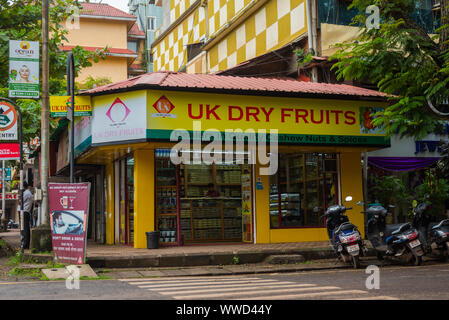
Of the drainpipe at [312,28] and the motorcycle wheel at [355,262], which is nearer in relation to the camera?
the motorcycle wheel at [355,262]

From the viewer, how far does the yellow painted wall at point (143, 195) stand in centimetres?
1429

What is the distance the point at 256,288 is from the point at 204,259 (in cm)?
432

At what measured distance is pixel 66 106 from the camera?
44.3ft

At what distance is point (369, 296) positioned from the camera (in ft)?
24.1

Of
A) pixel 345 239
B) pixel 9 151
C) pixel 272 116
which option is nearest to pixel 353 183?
pixel 272 116

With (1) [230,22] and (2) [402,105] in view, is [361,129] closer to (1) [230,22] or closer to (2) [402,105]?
(2) [402,105]

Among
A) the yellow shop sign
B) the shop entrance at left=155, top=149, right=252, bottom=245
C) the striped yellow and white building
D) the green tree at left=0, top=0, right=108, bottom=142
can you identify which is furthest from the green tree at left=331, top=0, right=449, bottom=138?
the green tree at left=0, top=0, right=108, bottom=142

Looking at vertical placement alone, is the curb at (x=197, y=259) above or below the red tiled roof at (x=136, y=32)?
below

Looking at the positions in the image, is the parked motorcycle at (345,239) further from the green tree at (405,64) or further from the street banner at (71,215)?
the street banner at (71,215)

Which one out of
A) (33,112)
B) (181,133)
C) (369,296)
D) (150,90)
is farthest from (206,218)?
(369,296)

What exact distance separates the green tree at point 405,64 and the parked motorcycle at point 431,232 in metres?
1.78

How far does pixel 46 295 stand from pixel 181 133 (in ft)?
22.0

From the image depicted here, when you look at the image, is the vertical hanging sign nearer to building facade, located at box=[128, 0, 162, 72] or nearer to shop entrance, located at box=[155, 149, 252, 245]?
shop entrance, located at box=[155, 149, 252, 245]

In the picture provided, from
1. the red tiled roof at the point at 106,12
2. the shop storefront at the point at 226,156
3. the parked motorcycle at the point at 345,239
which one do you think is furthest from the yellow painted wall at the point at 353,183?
the red tiled roof at the point at 106,12
